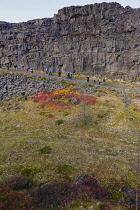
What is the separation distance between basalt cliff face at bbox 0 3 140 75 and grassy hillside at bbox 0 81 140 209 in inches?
1349

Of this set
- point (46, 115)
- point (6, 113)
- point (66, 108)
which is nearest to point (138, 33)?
point (66, 108)

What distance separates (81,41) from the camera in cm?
8406

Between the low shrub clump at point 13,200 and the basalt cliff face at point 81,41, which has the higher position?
the basalt cliff face at point 81,41

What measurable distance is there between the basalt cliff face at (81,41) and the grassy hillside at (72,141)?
34.3m

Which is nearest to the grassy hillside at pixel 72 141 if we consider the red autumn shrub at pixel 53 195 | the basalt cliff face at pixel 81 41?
the red autumn shrub at pixel 53 195

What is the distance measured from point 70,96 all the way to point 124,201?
35940 millimetres

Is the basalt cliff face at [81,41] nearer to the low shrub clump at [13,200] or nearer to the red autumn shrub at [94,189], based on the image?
the red autumn shrub at [94,189]

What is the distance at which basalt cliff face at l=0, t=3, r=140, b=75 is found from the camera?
249 feet

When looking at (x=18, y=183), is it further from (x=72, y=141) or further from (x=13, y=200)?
(x=72, y=141)

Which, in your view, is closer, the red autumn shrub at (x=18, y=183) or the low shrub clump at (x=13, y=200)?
the low shrub clump at (x=13, y=200)

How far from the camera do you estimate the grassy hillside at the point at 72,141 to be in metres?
19.6

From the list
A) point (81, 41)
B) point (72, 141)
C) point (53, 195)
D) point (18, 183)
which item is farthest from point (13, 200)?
point (81, 41)

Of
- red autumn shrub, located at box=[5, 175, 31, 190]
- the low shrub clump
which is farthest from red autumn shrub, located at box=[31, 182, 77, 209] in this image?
red autumn shrub, located at box=[5, 175, 31, 190]

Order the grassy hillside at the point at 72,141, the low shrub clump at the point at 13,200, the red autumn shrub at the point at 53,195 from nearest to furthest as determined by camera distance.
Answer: the low shrub clump at the point at 13,200
the red autumn shrub at the point at 53,195
the grassy hillside at the point at 72,141
